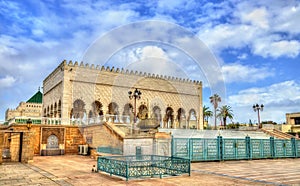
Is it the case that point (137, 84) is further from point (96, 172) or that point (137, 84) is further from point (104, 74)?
point (96, 172)

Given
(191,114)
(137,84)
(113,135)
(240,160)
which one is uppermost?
(137,84)

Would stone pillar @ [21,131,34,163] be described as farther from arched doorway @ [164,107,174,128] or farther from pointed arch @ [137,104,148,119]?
arched doorway @ [164,107,174,128]

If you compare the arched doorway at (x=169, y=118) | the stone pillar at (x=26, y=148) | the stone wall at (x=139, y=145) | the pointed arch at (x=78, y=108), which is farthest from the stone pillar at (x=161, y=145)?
the arched doorway at (x=169, y=118)

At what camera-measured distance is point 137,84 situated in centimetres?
2897

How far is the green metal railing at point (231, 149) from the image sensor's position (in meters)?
12.0

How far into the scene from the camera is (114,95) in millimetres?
27172

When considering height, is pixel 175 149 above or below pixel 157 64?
below

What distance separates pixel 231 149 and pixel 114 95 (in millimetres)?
16001

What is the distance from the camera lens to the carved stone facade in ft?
82.5

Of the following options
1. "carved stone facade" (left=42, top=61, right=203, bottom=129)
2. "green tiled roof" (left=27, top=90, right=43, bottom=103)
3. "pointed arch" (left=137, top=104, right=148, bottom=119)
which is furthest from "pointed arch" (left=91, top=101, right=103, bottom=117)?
"green tiled roof" (left=27, top=90, right=43, bottom=103)

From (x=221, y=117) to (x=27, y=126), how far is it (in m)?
36.8

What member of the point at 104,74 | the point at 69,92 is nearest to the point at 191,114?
the point at 104,74

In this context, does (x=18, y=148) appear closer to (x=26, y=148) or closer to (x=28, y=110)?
(x=26, y=148)

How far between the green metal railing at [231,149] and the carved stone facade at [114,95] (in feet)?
29.0
